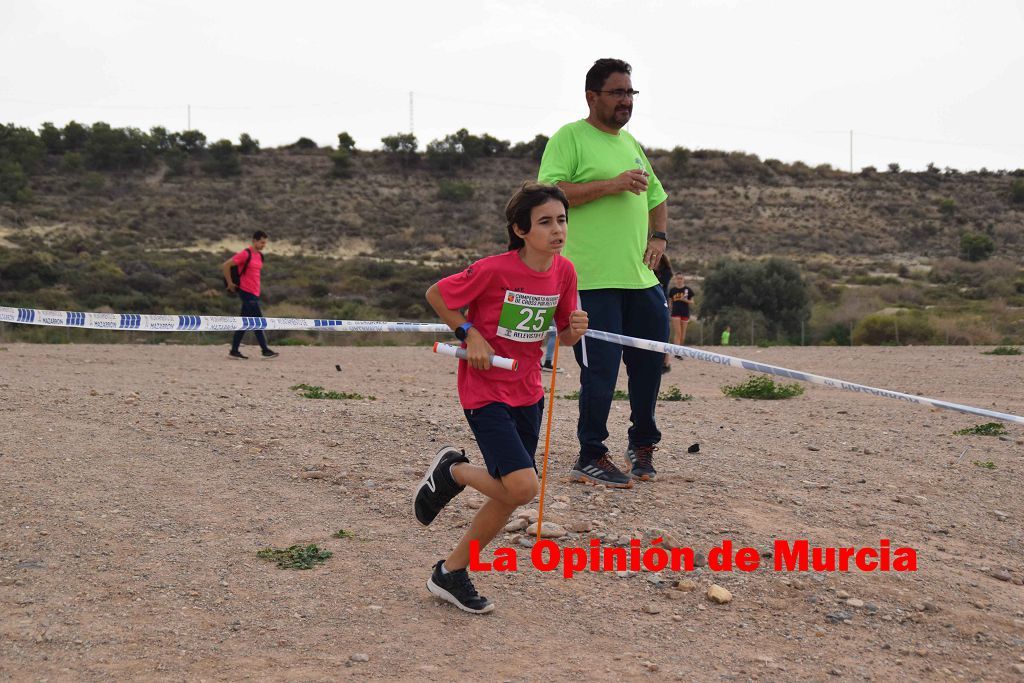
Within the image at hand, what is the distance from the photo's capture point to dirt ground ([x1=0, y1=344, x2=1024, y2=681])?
3342 mm

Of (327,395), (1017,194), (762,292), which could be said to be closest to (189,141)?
(762,292)

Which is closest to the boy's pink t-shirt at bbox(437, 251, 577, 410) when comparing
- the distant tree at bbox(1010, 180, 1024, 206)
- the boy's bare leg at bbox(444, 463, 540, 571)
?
the boy's bare leg at bbox(444, 463, 540, 571)

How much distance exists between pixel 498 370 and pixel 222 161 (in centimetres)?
5567

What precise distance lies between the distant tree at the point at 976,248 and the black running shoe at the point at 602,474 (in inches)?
1777

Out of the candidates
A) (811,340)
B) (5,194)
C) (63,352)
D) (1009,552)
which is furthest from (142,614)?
(5,194)

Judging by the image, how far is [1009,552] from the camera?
4.55 metres

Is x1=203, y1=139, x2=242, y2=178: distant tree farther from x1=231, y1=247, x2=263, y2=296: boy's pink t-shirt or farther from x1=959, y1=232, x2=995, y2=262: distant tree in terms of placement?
x1=231, y1=247, x2=263, y2=296: boy's pink t-shirt

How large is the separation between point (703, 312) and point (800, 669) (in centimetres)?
2532

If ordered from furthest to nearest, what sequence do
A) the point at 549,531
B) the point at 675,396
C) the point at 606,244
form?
the point at 675,396
the point at 606,244
the point at 549,531

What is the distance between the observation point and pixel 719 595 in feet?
12.6

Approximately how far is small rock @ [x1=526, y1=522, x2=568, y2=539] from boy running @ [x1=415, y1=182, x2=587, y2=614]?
2.15 ft

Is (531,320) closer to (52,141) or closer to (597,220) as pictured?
(597,220)

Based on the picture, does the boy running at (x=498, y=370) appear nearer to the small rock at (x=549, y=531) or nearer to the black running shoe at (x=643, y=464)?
the small rock at (x=549, y=531)

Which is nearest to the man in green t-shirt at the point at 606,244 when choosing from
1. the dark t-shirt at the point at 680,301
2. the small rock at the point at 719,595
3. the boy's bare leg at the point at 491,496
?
the small rock at the point at 719,595
